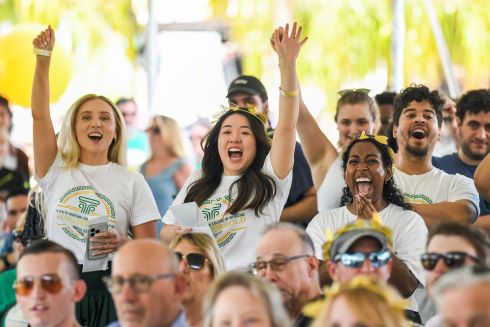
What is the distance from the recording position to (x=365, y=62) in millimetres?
18828

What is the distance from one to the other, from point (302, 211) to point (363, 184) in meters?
0.95

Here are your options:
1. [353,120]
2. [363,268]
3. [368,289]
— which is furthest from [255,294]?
[353,120]

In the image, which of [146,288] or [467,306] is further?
[146,288]

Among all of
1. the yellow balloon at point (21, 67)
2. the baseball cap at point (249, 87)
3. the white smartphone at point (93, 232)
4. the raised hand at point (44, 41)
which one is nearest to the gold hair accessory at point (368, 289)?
the white smartphone at point (93, 232)

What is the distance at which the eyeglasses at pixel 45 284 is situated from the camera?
6.11 meters

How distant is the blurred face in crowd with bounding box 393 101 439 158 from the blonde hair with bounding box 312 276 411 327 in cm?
286

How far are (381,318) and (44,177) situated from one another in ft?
10.3

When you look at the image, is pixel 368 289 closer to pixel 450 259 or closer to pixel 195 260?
pixel 450 259

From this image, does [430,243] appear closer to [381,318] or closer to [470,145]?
[381,318]

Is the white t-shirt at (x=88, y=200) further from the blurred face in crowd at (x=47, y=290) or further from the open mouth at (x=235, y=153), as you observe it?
the blurred face in crowd at (x=47, y=290)

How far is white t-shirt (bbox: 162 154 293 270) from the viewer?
7211 millimetres

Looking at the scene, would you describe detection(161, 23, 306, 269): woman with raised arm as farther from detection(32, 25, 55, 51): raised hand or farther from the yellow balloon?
the yellow balloon

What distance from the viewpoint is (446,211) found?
7.44 meters

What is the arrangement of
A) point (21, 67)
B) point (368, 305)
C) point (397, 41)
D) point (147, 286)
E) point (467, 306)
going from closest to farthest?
1. point (467, 306)
2. point (368, 305)
3. point (147, 286)
4. point (21, 67)
5. point (397, 41)
